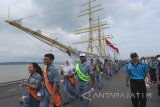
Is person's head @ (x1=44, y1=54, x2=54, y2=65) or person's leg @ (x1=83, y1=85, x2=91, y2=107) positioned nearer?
person's head @ (x1=44, y1=54, x2=54, y2=65)

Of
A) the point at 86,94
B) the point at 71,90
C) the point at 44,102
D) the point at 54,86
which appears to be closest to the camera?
the point at 54,86

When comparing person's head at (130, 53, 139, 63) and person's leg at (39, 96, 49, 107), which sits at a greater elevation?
person's head at (130, 53, 139, 63)

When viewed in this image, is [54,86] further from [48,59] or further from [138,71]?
[138,71]

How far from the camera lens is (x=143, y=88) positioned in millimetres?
7965

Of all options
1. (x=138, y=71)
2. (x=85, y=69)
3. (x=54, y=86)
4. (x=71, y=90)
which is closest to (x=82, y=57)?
(x=85, y=69)

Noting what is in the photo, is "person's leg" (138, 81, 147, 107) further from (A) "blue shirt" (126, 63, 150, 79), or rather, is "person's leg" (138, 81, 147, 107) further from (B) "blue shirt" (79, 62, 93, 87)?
(B) "blue shirt" (79, 62, 93, 87)

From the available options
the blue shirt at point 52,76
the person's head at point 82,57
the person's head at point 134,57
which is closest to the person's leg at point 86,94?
the person's head at point 82,57

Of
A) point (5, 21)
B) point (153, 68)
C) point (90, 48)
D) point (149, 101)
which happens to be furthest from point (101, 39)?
point (149, 101)

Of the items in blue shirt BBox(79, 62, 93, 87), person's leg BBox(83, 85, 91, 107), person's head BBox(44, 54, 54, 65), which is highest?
person's head BBox(44, 54, 54, 65)

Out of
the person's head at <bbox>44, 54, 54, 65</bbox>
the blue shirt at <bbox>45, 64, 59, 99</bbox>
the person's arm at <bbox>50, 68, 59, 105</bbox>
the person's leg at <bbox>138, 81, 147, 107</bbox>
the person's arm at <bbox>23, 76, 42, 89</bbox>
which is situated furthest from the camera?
the person's leg at <bbox>138, 81, 147, 107</bbox>

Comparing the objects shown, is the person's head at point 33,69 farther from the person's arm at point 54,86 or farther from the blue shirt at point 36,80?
the person's arm at point 54,86

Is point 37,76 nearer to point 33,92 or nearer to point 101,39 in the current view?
point 33,92

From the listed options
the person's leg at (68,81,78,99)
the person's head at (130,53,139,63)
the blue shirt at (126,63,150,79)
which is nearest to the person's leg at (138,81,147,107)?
the blue shirt at (126,63,150,79)

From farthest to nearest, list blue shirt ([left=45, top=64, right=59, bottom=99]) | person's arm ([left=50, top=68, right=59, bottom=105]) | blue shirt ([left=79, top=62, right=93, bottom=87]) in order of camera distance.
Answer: blue shirt ([left=79, top=62, right=93, bottom=87]) < blue shirt ([left=45, top=64, right=59, bottom=99]) < person's arm ([left=50, top=68, right=59, bottom=105])
